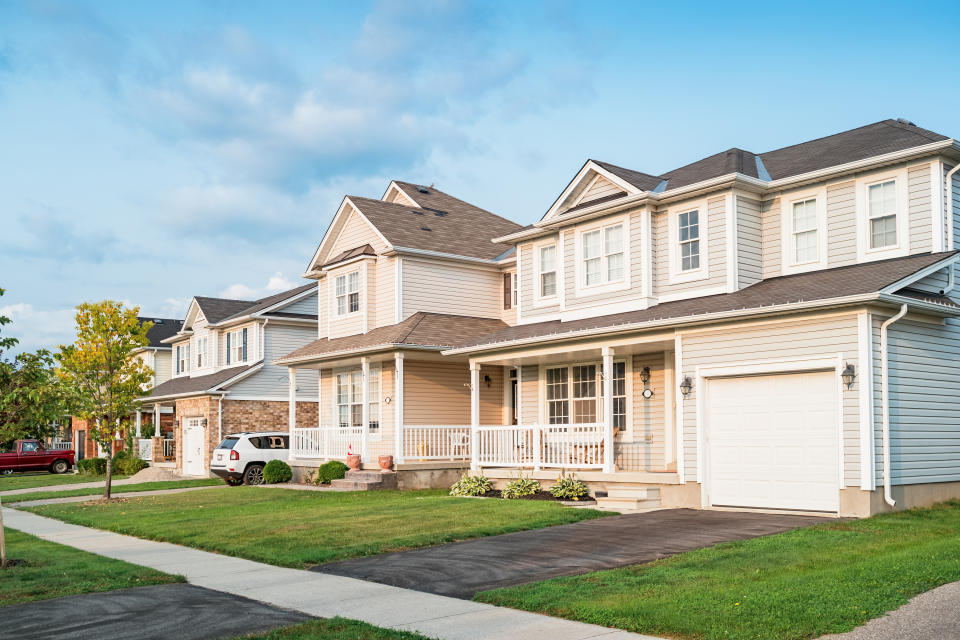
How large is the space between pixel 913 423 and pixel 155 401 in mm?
32326

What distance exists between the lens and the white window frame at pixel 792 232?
17250 mm

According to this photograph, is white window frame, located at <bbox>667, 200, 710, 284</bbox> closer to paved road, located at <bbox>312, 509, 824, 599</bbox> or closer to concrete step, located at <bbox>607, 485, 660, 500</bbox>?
concrete step, located at <bbox>607, 485, 660, 500</bbox>

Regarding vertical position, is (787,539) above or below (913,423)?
below

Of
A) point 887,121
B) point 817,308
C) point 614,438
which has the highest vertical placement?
point 887,121

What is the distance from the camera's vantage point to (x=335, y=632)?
7.78 meters

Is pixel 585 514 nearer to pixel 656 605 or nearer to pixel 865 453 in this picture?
pixel 865 453

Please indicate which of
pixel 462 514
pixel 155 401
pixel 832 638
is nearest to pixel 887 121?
pixel 462 514

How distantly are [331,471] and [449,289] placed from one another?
6.44m

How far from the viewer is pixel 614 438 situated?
66.2ft

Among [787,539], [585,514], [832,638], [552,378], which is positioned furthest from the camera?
[552,378]

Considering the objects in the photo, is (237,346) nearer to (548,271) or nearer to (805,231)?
(548,271)

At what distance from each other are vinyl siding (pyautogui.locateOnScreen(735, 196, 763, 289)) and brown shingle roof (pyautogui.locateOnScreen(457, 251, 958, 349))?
0.25 m

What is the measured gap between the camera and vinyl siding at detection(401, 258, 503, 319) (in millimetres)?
26188

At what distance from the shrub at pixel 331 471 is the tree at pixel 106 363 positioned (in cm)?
559
